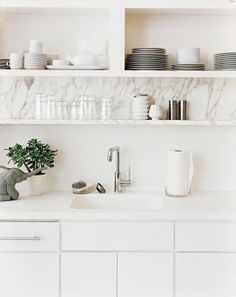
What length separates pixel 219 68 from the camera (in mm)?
2627

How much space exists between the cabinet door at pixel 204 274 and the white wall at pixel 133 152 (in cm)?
69

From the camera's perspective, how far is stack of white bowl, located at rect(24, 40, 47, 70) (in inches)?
101

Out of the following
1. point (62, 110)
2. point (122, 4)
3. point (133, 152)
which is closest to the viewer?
point (122, 4)

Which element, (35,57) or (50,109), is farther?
(50,109)

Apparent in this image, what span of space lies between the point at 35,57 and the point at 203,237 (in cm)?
140

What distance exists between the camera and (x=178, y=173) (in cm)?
262

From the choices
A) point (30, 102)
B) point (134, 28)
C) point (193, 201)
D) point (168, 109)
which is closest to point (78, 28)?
point (134, 28)

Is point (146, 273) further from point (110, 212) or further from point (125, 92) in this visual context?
point (125, 92)

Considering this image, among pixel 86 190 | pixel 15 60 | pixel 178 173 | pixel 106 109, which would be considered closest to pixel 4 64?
pixel 15 60

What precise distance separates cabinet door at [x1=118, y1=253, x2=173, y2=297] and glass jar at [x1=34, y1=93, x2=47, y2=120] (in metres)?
1.03

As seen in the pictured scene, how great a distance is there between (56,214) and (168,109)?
1.03 meters

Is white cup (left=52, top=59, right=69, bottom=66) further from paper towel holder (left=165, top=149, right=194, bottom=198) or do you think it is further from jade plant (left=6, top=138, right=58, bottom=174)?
paper towel holder (left=165, top=149, right=194, bottom=198)

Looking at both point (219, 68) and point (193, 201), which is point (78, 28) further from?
point (193, 201)

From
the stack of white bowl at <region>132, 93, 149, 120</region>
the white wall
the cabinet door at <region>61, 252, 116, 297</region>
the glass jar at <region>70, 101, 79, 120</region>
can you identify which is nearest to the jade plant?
the white wall
